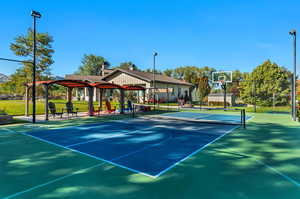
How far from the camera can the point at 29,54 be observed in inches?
1330

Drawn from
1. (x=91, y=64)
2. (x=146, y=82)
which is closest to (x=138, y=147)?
(x=146, y=82)

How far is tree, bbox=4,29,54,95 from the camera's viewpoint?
104 ft

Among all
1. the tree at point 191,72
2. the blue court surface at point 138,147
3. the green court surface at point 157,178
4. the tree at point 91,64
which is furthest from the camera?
the tree at point 91,64

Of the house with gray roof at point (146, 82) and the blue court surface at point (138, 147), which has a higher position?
the house with gray roof at point (146, 82)

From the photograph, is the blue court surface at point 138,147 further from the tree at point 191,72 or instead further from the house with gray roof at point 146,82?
the tree at point 191,72

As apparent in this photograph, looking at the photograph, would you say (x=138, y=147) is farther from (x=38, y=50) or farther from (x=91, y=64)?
(x=91, y=64)

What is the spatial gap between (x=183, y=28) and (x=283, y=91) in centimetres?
1717

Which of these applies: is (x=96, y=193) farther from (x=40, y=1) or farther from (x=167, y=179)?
(x=40, y=1)

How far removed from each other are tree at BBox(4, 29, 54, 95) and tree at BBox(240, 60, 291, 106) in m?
35.3

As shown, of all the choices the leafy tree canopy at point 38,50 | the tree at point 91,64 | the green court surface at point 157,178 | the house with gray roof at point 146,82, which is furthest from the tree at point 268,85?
the tree at point 91,64

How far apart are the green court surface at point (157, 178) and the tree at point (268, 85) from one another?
23483 millimetres

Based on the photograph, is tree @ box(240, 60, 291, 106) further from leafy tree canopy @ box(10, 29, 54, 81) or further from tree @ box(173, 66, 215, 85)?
leafy tree canopy @ box(10, 29, 54, 81)

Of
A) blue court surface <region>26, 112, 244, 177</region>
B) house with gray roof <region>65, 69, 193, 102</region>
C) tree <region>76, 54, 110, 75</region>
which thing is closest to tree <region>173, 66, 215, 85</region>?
house with gray roof <region>65, 69, 193, 102</region>

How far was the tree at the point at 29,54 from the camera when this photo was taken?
31.8 metres
